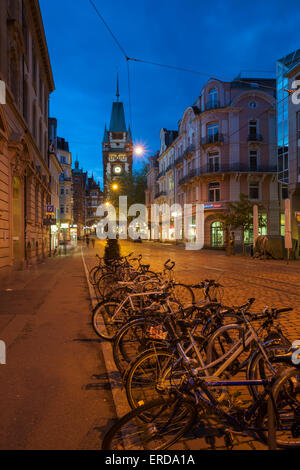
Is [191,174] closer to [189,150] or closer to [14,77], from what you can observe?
[189,150]

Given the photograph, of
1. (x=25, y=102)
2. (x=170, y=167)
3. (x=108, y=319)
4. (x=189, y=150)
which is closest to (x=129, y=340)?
(x=108, y=319)

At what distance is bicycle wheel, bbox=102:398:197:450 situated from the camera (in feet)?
8.11

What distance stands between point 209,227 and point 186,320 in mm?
36959

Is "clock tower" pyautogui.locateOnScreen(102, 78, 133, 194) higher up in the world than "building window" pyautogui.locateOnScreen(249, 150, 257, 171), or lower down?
higher up

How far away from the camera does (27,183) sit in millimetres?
19953

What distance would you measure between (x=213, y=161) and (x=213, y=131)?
11.6ft

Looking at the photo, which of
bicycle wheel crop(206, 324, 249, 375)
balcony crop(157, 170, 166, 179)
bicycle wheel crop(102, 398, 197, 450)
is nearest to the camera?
bicycle wheel crop(102, 398, 197, 450)

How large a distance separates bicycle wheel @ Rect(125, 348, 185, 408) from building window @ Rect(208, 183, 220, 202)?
125 ft

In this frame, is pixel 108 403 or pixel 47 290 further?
pixel 47 290

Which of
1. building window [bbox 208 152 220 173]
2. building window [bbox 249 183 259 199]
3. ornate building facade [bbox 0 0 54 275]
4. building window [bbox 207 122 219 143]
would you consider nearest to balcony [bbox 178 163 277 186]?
building window [bbox 208 152 220 173]

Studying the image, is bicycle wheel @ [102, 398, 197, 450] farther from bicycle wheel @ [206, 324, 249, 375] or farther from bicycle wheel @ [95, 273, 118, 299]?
bicycle wheel @ [95, 273, 118, 299]

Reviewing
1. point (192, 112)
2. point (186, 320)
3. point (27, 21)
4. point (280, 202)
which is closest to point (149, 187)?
point (192, 112)

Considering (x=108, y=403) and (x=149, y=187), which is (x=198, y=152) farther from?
(x=108, y=403)
